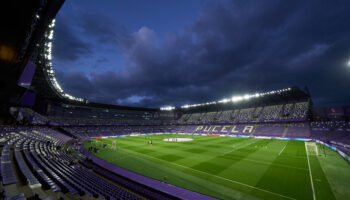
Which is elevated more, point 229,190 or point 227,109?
point 227,109

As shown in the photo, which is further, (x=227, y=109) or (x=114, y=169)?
(x=227, y=109)

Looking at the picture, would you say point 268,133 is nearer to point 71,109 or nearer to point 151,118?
point 151,118

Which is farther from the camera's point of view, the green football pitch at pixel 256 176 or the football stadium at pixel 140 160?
the green football pitch at pixel 256 176

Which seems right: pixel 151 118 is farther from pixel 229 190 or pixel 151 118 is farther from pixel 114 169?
pixel 229 190

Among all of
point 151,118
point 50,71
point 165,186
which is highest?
point 50,71


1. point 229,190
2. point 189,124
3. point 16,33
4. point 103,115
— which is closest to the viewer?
point 16,33

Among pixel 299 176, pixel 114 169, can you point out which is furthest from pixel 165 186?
pixel 299 176

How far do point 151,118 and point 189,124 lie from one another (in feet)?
104

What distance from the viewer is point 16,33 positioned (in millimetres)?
7125

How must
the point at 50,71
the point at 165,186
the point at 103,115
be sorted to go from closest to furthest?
1. the point at 165,186
2. the point at 50,71
3. the point at 103,115

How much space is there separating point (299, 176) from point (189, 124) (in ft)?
233

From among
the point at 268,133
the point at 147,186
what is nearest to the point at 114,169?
the point at 147,186

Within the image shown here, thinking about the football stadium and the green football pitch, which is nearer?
the football stadium

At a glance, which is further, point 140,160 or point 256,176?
point 140,160
